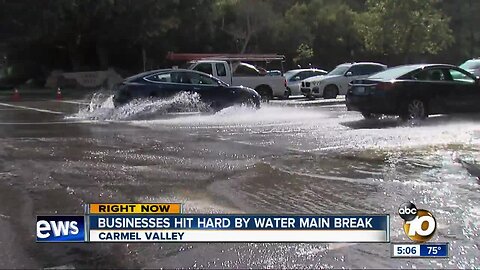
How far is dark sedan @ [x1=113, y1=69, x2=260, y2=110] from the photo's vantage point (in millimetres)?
17688

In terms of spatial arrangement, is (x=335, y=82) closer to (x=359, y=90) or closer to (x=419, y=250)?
(x=359, y=90)

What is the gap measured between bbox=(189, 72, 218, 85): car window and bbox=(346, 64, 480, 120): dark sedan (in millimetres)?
4254

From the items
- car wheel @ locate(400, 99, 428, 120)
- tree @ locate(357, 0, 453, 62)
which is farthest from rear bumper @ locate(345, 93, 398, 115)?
tree @ locate(357, 0, 453, 62)

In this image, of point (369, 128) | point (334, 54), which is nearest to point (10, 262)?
point (369, 128)

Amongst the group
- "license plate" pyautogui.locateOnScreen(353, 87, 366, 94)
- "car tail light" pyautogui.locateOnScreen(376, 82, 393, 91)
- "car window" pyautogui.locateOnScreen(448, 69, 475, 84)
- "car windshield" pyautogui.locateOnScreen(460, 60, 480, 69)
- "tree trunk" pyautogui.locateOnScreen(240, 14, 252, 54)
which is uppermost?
"tree trunk" pyautogui.locateOnScreen(240, 14, 252, 54)

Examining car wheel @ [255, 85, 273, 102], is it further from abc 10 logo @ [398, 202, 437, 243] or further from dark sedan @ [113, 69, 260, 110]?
abc 10 logo @ [398, 202, 437, 243]

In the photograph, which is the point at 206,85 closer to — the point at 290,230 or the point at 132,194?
the point at 132,194

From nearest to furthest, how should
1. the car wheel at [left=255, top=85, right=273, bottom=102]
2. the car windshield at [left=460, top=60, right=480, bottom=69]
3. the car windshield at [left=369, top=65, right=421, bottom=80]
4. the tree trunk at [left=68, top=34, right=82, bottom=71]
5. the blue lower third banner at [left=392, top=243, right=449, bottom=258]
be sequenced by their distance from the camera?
the blue lower third banner at [left=392, top=243, right=449, bottom=258], the car windshield at [left=369, top=65, right=421, bottom=80], the car windshield at [left=460, top=60, right=480, bottom=69], the car wheel at [left=255, top=85, right=273, bottom=102], the tree trunk at [left=68, top=34, right=82, bottom=71]

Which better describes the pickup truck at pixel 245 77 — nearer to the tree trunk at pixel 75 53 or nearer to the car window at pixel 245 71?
the car window at pixel 245 71

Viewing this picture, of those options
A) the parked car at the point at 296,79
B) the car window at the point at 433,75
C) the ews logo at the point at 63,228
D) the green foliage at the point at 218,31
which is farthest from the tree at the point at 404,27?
the ews logo at the point at 63,228

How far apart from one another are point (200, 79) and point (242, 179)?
10.2 m

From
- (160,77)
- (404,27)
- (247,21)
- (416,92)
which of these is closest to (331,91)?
(160,77)

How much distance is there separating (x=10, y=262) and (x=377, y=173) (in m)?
5.29

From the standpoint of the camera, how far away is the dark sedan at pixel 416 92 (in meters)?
15.1
